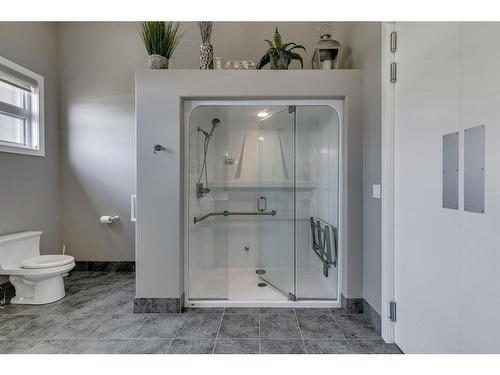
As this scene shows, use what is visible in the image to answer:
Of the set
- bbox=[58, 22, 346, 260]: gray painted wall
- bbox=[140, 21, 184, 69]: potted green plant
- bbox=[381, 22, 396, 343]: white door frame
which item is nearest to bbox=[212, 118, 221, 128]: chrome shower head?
bbox=[140, 21, 184, 69]: potted green plant

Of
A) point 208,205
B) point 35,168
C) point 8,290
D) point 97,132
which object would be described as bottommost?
point 8,290

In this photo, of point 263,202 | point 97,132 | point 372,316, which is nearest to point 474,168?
point 372,316

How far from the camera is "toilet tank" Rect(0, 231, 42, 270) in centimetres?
217

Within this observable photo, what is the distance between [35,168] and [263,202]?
2555 mm

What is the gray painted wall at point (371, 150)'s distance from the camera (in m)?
1.74

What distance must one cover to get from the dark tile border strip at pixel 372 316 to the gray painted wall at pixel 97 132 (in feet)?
8.51

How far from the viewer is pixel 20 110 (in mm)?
2533

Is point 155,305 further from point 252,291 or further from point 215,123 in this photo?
point 215,123

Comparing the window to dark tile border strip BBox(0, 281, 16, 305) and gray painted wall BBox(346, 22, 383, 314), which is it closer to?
dark tile border strip BBox(0, 281, 16, 305)

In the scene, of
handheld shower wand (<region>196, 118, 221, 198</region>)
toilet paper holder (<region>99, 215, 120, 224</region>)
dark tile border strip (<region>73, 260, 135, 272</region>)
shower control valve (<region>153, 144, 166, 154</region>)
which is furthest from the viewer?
dark tile border strip (<region>73, 260, 135, 272</region>)

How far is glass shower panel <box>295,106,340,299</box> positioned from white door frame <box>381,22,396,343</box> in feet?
1.73

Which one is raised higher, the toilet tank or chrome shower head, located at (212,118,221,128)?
chrome shower head, located at (212,118,221,128)
